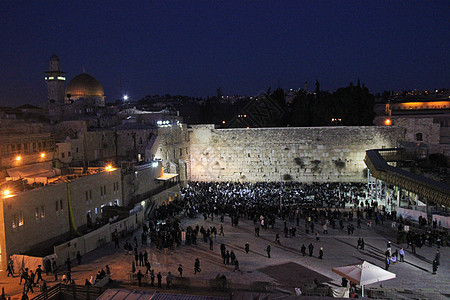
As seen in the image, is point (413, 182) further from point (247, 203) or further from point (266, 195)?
point (266, 195)

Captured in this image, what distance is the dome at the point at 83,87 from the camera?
34250 millimetres

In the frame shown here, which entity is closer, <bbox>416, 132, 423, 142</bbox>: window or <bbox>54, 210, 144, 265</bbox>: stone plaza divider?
<bbox>54, 210, 144, 265</bbox>: stone plaza divider

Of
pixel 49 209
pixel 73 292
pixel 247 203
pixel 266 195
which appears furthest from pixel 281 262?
pixel 266 195

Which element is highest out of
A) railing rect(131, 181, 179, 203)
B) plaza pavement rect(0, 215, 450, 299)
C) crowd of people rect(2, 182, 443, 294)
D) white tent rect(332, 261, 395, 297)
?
railing rect(131, 181, 179, 203)

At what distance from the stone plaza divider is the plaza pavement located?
374mm

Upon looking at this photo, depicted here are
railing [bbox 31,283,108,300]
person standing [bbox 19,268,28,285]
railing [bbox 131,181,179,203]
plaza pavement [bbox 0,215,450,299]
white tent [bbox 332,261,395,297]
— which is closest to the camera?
railing [bbox 31,283,108,300]

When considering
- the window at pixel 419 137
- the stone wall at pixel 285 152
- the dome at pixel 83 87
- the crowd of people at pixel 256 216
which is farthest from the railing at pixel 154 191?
the window at pixel 419 137

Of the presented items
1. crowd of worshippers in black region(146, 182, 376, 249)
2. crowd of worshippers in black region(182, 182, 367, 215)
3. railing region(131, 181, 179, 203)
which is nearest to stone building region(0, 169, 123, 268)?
railing region(131, 181, 179, 203)

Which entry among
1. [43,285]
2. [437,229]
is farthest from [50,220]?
[437,229]

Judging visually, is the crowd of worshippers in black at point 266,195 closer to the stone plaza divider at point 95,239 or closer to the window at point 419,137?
→ the stone plaza divider at point 95,239

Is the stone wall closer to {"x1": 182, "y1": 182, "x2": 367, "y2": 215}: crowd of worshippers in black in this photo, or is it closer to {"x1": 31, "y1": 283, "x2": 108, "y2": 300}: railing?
{"x1": 182, "y1": 182, "x2": 367, "y2": 215}: crowd of worshippers in black

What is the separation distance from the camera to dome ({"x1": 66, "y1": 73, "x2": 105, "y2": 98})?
34.2m

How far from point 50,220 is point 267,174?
17.6 m

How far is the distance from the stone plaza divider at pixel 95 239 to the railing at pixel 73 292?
3137mm
